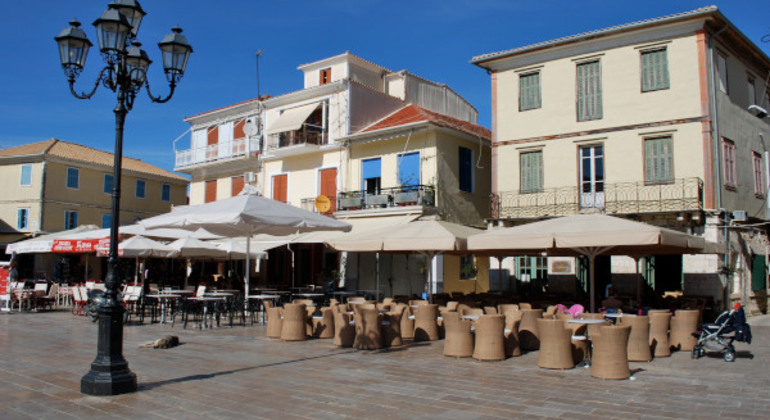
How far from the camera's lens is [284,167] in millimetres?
29484

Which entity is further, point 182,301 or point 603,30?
point 603,30

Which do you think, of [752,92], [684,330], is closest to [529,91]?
[752,92]

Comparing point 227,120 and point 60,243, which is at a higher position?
point 227,120

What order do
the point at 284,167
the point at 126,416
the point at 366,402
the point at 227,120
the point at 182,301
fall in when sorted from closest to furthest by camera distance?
the point at 126,416 → the point at 366,402 → the point at 182,301 → the point at 284,167 → the point at 227,120

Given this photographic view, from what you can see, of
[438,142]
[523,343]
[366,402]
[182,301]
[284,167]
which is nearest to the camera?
[366,402]

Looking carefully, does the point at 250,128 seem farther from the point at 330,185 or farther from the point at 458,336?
the point at 458,336

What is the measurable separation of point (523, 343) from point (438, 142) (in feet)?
45.6

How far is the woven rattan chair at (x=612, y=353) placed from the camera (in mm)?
8242

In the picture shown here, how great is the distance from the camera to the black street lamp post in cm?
727

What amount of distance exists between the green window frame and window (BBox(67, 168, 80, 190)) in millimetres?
33839

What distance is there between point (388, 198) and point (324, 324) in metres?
12.1

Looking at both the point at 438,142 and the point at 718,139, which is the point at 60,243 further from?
the point at 718,139

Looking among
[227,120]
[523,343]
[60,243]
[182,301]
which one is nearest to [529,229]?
[523,343]

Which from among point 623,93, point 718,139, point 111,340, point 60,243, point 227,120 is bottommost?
point 111,340
